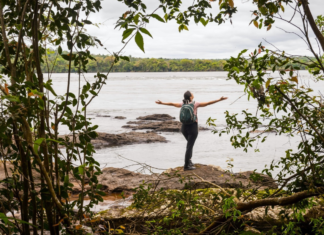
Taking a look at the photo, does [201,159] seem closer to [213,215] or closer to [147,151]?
[147,151]

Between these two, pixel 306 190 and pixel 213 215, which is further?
pixel 213 215

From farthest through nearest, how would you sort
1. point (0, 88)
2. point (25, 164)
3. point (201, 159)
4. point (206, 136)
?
1. point (206, 136)
2. point (201, 159)
3. point (25, 164)
4. point (0, 88)

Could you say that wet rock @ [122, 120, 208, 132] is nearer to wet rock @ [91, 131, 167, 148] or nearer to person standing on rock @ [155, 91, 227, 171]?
wet rock @ [91, 131, 167, 148]

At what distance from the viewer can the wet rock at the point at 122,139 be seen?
1802 cm

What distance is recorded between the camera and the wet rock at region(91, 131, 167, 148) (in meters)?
18.0

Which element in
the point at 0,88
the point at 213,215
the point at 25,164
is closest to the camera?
the point at 0,88

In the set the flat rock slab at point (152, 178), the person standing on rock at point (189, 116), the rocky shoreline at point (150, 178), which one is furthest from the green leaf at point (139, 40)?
the person standing on rock at point (189, 116)

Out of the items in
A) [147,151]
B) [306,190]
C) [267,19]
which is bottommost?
[147,151]

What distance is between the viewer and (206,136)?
21.1 meters

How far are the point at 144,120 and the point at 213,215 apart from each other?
74.3ft

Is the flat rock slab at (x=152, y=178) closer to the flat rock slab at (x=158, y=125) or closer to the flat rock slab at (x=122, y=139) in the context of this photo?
the flat rock slab at (x=122, y=139)

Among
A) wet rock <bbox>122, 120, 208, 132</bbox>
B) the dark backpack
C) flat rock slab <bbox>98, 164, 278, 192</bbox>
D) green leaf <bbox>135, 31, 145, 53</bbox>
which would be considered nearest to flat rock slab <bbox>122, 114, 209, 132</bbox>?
wet rock <bbox>122, 120, 208, 132</bbox>

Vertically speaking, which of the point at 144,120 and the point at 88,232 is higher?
the point at 88,232

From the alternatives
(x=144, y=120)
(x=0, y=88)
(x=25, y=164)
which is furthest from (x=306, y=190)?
(x=144, y=120)
